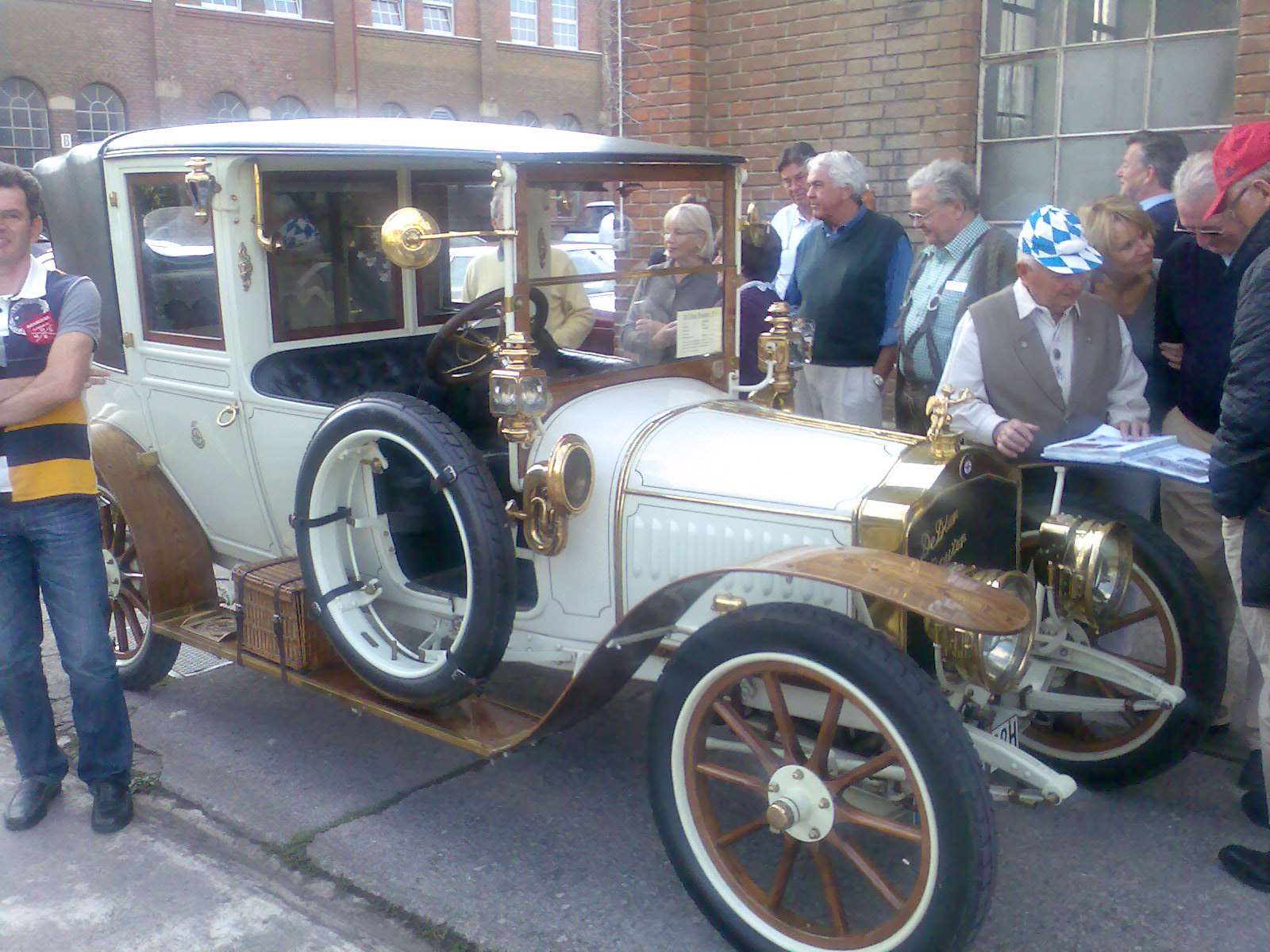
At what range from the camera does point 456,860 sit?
2982mm

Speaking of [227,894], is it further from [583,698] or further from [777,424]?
[777,424]

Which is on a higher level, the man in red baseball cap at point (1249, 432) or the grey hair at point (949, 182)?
the grey hair at point (949, 182)

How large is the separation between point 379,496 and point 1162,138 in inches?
126

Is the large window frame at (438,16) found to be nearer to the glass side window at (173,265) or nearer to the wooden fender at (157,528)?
the glass side window at (173,265)

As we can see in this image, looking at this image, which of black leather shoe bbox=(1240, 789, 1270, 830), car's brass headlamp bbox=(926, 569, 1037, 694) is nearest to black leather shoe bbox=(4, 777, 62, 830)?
car's brass headlamp bbox=(926, 569, 1037, 694)

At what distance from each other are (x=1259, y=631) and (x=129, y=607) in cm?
353

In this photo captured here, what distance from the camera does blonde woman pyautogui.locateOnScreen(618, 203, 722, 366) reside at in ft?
11.3

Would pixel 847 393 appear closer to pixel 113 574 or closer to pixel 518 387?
pixel 518 387

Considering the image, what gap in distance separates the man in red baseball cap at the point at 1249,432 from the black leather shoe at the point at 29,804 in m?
3.16

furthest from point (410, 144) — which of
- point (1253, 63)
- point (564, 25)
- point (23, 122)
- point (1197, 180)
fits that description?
point (564, 25)

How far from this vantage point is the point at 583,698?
282cm

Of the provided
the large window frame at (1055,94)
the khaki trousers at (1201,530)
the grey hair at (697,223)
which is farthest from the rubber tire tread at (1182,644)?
the large window frame at (1055,94)

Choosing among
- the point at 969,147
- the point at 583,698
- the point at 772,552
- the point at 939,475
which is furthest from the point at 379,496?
the point at 969,147

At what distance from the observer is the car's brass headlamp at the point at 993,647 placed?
95.2 inches
